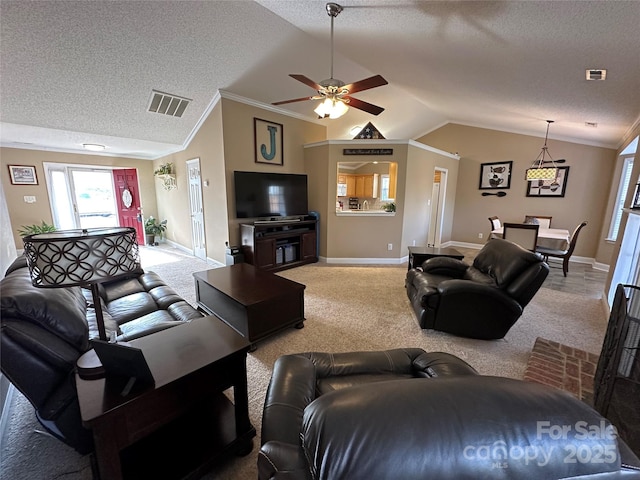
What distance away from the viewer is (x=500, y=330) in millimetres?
2465

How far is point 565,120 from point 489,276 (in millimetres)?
3468

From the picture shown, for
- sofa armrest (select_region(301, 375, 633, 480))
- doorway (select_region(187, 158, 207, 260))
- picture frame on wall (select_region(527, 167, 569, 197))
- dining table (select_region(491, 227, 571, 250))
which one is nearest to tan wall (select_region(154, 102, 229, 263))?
doorway (select_region(187, 158, 207, 260))

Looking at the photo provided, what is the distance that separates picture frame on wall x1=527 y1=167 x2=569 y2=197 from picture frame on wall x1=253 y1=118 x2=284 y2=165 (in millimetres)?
5676

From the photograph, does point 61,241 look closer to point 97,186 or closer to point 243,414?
point 243,414

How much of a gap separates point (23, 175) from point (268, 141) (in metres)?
5.20

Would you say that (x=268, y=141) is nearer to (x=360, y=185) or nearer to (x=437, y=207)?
(x=360, y=185)

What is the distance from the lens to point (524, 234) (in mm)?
4449

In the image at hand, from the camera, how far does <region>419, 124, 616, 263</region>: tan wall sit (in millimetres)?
5340

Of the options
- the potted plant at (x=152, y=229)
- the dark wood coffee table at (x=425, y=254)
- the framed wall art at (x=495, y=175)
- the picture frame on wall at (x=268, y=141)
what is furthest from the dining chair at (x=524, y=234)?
the potted plant at (x=152, y=229)

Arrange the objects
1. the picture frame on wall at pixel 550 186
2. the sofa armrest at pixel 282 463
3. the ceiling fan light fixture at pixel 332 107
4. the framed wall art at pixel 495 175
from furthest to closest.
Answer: the framed wall art at pixel 495 175 < the picture frame on wall at pixel 550 186 < the ceiling fan light fixture at pixel 332 107 < the sofa armrest at pixel 282 463

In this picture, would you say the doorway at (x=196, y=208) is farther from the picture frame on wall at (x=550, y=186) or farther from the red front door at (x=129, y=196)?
the picture frame on wall at (x=550, y=186)

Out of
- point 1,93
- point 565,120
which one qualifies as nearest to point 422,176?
point 565,120

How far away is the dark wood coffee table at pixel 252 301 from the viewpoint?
2324mm

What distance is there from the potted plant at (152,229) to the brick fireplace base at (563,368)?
7.62 meters
